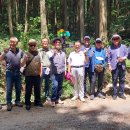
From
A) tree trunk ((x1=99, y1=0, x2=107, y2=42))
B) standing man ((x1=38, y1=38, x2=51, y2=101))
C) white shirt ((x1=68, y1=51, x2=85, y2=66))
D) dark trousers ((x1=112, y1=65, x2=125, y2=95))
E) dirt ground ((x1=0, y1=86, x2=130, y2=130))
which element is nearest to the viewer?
dirt ground ((x1=0, y1=86, x2=130, y2=130))

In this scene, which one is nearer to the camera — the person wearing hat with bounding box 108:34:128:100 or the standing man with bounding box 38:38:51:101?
the standing man with bounding box 38:38:51:101

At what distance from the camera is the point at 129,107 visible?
1039 cm

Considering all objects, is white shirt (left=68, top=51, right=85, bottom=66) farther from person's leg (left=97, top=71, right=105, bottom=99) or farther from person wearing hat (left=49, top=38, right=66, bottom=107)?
person's leg (left=97, top=71, right=105, bottom=99)

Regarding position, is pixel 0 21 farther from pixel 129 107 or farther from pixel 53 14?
pixel 129 107

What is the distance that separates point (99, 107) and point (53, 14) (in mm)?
30171

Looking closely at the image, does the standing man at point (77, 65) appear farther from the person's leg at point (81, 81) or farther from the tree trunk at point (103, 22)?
the tree trunk at point (103, 22)

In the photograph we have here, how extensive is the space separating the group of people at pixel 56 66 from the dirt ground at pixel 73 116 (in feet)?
1.01

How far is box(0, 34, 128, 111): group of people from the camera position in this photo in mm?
9641

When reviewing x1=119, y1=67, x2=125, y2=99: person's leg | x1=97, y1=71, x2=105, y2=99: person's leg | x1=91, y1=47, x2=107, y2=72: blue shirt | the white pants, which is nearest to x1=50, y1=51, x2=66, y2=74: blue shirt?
the white pants

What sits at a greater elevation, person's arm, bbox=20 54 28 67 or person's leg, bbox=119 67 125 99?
person's arm, bbox=20 54 28 67

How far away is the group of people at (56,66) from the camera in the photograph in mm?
9641

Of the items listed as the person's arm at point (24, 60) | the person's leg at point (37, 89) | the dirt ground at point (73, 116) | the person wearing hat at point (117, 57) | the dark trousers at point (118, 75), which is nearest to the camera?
the dirt ground at point (73, 116)

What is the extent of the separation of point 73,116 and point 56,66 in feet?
5.71

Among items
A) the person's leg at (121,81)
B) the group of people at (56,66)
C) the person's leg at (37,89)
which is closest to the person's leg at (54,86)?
the group of people at (56,66)
